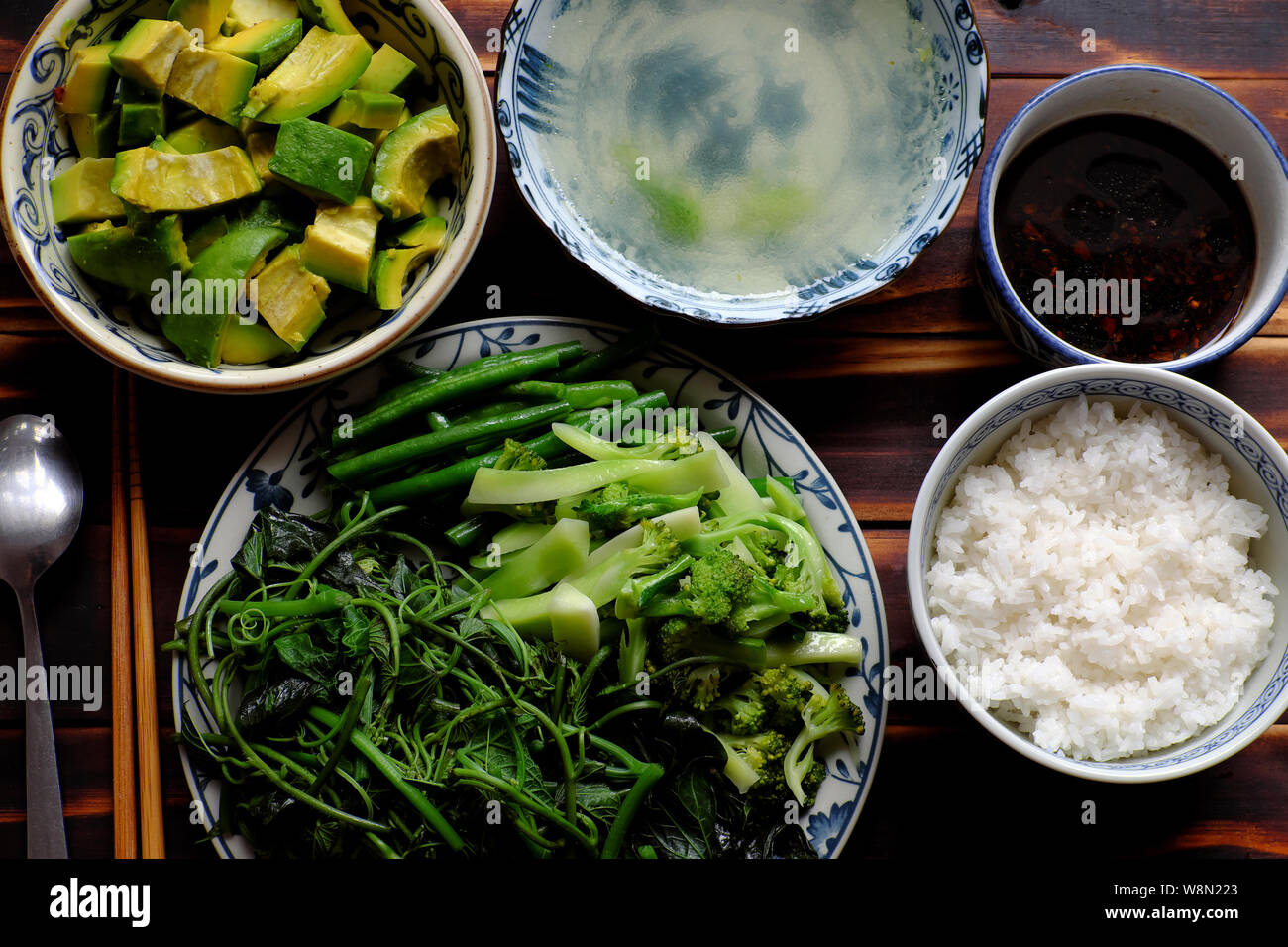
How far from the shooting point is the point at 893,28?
2199 mm

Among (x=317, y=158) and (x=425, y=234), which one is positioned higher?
(x=317, y=158)

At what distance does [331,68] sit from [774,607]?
1389 mm

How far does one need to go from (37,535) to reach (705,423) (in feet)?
4.90

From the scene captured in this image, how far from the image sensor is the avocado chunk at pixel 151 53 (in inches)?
72.9

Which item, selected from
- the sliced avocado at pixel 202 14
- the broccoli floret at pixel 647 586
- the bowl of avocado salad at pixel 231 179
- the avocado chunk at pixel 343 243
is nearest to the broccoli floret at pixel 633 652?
the broccoli floret at pixel 647 586

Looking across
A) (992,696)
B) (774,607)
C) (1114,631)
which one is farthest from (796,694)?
(1114,631)

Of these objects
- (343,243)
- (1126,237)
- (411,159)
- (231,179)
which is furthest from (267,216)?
(1126,237)

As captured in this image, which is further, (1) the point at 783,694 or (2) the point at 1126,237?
(2) the point at 1126,237

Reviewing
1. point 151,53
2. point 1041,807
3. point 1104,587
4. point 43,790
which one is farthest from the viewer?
point 1041,807

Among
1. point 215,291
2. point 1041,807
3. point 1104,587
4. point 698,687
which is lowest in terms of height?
point 1041,807

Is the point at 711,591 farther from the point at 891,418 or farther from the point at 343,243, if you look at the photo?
the point at 343,243

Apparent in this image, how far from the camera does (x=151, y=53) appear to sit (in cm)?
185

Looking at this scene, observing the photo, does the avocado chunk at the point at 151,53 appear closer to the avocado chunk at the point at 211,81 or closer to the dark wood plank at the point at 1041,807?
the avocado chunk at the point at 211,81

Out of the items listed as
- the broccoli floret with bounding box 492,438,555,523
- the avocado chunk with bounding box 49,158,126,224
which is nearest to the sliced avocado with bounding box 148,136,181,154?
the avocado chunk with bounding box 49,158,126,224
